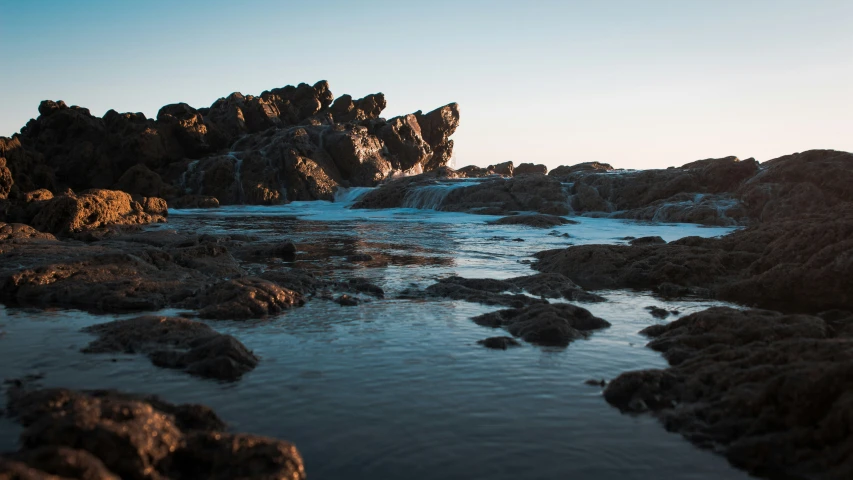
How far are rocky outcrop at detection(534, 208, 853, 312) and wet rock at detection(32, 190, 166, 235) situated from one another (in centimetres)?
1365

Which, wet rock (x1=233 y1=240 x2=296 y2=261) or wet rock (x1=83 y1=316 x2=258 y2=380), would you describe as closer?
wet rock (x1=83 y1=316 x2=258 y2=380)

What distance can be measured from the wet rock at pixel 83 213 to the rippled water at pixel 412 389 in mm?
11884

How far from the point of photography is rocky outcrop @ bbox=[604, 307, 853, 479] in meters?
4.08

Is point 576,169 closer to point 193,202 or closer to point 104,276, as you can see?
point 193,202

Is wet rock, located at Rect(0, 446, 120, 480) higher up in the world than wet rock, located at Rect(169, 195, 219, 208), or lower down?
lower down

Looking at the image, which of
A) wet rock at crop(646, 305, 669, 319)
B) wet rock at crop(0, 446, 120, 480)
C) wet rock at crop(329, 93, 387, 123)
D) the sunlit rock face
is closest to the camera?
wet rock at crop(0, 446, 120, 480)

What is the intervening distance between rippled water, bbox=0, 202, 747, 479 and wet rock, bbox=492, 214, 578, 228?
1867cm

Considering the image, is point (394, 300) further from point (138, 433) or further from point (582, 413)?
point (138, 433)

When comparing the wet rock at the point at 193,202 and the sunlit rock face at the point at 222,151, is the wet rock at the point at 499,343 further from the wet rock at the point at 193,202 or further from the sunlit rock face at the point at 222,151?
Answer: the sunlit rock face at the point at 222,151

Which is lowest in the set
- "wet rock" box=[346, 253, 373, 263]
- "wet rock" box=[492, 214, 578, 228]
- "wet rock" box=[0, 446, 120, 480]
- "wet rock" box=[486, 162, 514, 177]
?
"wet rock" box=[346, 253, 373, 263]

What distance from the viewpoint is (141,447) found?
3.46 meters

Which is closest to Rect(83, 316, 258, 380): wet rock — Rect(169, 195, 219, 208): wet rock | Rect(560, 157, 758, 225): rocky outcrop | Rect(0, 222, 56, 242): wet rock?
Rect(0, 222, 56, 242): wet rock

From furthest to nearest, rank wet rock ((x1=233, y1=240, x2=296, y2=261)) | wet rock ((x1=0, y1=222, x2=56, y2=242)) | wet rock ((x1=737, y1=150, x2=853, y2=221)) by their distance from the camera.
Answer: wet rock ((x1=737, y1=150, x2=853, y2=221)) → wet rock ((x1=233, y1=240, x2=296, y2=261)) → wet rock ((x1=0, y1=222, x2=56, y2=242))

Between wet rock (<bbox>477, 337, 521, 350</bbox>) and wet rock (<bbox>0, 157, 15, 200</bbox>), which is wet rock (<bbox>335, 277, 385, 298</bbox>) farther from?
wet rock (<bbox>0, 157, 15, 200</bbox>)
